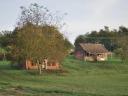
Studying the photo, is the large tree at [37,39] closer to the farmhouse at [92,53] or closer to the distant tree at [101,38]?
the farmhouse at [92,53]

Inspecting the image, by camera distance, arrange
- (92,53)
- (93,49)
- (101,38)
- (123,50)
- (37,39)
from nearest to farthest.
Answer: (37,39), (123,50), (92,53), (93,49), (101,38)

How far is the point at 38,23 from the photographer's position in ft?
234

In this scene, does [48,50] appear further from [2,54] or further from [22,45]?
[2,54]

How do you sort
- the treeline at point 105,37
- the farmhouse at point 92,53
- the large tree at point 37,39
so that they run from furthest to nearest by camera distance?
1. the treeline at point 105,37
2. the farmhouse at point 92,53
3. the large tree at point 37,39

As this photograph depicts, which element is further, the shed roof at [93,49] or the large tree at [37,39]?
the shed roof at [93,49]

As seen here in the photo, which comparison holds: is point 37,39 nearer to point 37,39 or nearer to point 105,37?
point 37,39

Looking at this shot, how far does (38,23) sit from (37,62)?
7.01 meters

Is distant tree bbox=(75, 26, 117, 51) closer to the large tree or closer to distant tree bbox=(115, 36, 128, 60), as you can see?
distant tree bbox=(115, 36, 128, 60)

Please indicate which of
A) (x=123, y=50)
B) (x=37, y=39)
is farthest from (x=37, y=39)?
(x=123, y=50)

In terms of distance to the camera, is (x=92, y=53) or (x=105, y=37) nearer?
(x=92, y=53)

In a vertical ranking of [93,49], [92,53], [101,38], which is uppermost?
[101,38]

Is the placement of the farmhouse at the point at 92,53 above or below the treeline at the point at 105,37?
below

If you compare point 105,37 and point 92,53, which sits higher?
point 105,37

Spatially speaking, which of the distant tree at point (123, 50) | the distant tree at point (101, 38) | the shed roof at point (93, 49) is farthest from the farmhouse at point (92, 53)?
the distant tree at point (101, 38)
